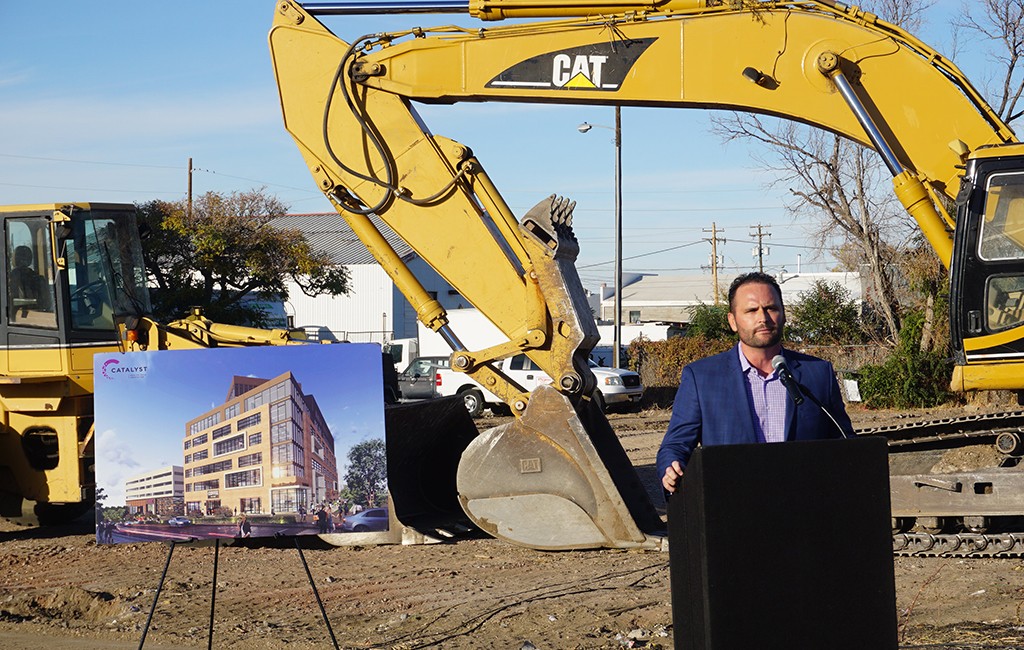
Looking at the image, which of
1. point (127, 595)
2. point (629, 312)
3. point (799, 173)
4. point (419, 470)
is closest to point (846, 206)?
point (799, 173)

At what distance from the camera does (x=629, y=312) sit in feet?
240

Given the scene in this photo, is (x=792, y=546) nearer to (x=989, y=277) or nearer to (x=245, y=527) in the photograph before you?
(x=245, y=527)

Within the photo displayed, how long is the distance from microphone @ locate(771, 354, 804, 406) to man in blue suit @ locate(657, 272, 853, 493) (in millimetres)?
43

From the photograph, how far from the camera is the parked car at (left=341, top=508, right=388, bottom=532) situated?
7488mm

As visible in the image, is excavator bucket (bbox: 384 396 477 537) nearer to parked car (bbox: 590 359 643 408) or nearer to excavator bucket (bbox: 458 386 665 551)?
excavator bucket (bbox: 458 386 665 551)

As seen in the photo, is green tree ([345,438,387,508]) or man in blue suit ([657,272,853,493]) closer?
man in blue suit ([657,272,853,493])

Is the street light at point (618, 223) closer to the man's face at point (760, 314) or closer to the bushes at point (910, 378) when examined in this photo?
the bushes at point (910, 378)

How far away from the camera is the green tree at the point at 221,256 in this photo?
34.5m

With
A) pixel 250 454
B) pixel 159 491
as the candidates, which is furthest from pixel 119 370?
pixel 250 454

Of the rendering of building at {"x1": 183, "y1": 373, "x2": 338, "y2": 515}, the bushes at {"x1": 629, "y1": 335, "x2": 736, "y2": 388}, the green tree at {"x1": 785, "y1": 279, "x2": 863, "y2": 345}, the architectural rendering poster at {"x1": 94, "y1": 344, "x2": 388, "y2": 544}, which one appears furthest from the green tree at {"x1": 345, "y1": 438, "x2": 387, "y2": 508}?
the green tree at {"x1": 785, "y1": 279, "x2": 863, "y2": 345}

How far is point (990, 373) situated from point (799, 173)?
21975 mm

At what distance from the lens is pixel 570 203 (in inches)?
380

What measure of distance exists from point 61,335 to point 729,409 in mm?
8930

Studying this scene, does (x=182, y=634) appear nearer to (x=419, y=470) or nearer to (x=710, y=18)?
(x=419, y=470)
